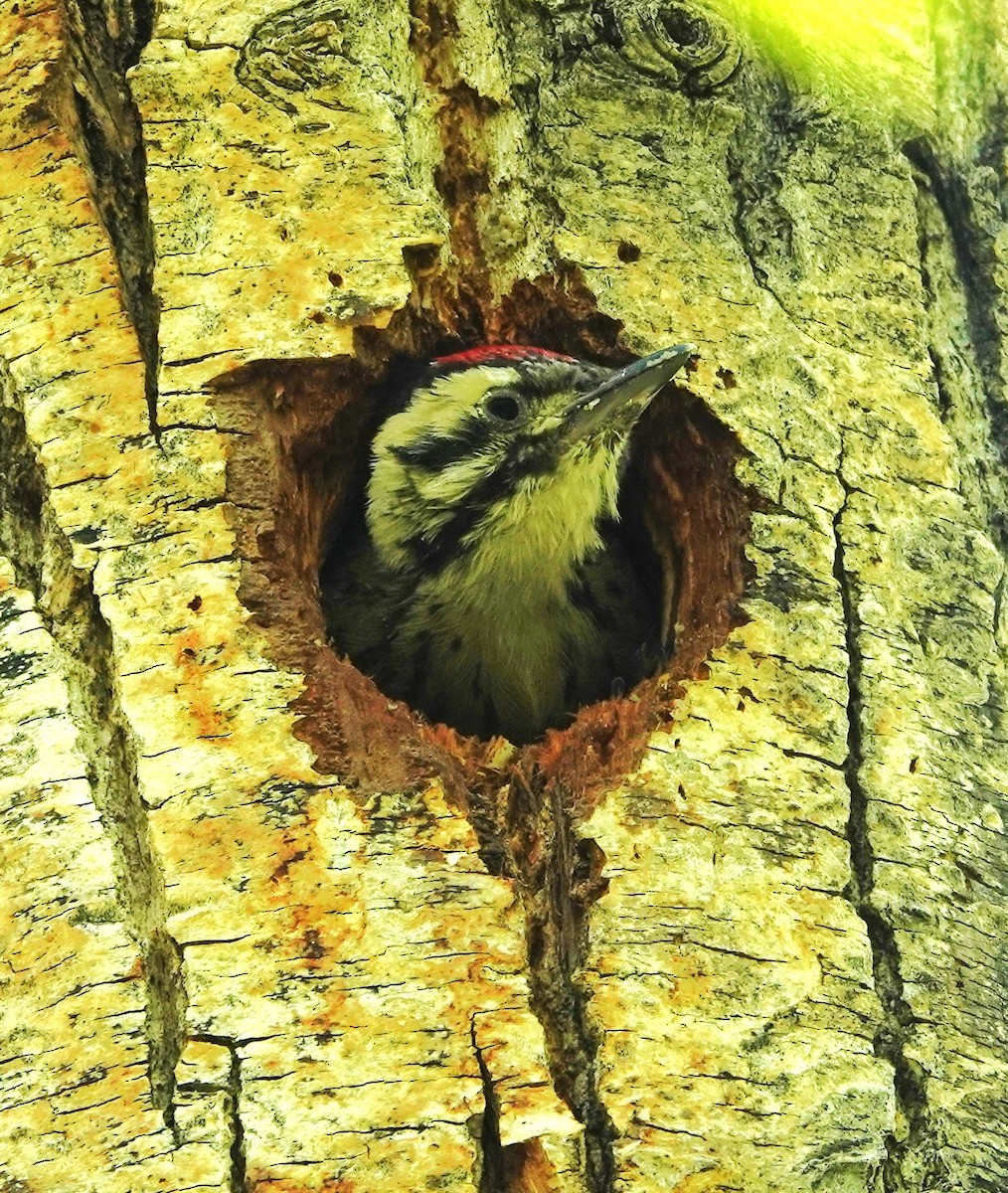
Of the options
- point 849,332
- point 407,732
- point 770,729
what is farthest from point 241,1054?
point 849,332

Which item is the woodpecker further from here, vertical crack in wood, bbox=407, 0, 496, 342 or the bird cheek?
vertical crack in wood, bbox=407, 0, 496, 342

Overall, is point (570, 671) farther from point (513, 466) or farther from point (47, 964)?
point (47, 964)

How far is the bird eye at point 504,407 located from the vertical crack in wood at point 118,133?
48.5 inches

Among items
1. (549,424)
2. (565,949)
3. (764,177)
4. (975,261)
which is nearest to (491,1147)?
(565,949)

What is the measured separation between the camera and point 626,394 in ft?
12.5

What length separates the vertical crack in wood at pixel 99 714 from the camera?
2771mm

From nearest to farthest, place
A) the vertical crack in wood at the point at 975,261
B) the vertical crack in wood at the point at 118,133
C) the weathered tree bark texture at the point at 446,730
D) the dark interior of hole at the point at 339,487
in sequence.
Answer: the weathered tree bark texture at the point at 446,730
the dark interior of hole at the point at 339,487
the vertical crack in wood at the point at 118,133
the vertical crack in wood at the point at 975,261

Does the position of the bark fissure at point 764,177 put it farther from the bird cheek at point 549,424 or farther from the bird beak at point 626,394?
the bird cheek at point 549,424

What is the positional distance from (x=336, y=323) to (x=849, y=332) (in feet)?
4.36

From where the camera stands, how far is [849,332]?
3.95 meters

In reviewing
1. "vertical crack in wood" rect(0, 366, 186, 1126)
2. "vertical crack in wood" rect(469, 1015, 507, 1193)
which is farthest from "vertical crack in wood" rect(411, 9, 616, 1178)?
"vertical crack in wood" rect(0, 366, 186, 1126)

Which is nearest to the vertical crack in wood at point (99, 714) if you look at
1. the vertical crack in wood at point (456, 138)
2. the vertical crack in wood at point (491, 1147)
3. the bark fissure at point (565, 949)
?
the vertical crack in wood at point (491, 1147)

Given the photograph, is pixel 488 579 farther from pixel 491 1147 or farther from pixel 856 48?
pixel 491 1147

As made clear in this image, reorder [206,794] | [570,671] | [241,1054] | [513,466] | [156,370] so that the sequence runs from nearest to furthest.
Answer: [241,1054] < [206,794] < [156,370] < [513,466] < [570,671]
